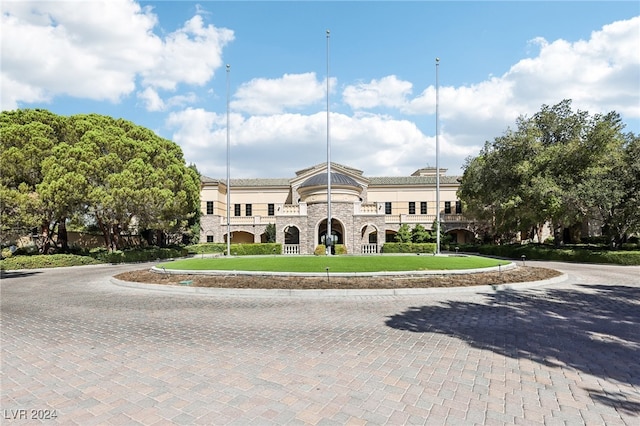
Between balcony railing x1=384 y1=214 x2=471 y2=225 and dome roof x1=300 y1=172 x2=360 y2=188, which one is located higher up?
dome roof x1=300 y1=172 x2=360 y2=188

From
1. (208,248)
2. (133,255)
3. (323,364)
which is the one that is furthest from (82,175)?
(323,364)

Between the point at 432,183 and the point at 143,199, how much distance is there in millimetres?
37485

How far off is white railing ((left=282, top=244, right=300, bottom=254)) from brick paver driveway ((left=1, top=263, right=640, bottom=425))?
81.6 feet

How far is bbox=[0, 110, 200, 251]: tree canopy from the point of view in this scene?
23.1m

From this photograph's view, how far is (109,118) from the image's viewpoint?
29.3 m

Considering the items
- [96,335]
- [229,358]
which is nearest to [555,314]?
[229,358]

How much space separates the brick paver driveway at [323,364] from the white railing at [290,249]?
24877mm

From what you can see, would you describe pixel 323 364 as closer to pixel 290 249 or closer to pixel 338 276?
pixel 338 276

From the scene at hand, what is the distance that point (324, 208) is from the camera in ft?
119

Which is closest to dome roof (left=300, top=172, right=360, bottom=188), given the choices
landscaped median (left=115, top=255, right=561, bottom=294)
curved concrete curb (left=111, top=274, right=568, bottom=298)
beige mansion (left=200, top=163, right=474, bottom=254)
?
beige mansion (left=200, top=163, right=474, bottom=254)

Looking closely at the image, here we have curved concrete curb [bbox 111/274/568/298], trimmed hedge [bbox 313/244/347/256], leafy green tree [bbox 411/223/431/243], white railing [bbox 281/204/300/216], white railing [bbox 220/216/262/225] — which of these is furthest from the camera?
white railing [bbox 220/216/262/225]

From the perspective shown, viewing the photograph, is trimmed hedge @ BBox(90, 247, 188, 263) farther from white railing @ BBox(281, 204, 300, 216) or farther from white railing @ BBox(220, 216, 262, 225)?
white railing @ BBox(220, 216, 262, 225)

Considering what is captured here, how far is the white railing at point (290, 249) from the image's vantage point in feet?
117

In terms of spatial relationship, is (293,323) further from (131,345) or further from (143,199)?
(143,199)
